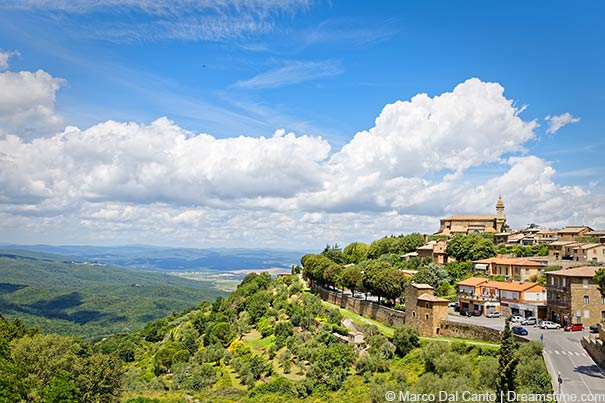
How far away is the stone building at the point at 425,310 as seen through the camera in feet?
146

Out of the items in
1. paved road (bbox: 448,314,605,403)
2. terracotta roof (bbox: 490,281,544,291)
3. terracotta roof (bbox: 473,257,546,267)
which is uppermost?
terracotta roof (bbox: 473,257,546,267)

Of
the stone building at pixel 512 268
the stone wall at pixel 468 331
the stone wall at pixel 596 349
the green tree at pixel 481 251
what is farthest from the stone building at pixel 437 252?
the stone wall at pixel 596 349

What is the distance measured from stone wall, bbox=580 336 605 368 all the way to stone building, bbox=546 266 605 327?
354 inches

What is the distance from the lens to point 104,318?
604 feet

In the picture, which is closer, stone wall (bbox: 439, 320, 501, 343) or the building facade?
stone wall (bbox: 439, 320, 501, 343)

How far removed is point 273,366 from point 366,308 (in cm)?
1495

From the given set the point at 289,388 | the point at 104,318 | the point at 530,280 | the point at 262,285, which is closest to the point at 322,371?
the point at 289,388

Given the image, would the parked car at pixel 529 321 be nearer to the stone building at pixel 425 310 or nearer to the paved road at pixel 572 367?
the paved road at pixel 572 367

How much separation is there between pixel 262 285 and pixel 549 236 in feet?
182

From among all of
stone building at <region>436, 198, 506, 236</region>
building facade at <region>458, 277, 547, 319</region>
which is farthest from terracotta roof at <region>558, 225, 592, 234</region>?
building facade at <region>458, 277, 547, 319</region>

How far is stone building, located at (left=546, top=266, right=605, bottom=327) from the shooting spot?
43.5 m

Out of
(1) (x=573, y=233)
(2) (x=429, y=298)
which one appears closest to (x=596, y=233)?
(1) (x=573, y=233)

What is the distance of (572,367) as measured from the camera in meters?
31.1

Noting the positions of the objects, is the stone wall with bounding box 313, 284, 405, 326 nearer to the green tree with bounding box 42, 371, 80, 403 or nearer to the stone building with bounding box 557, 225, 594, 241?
the green tree with bounding box 42, 371, 80, 403
